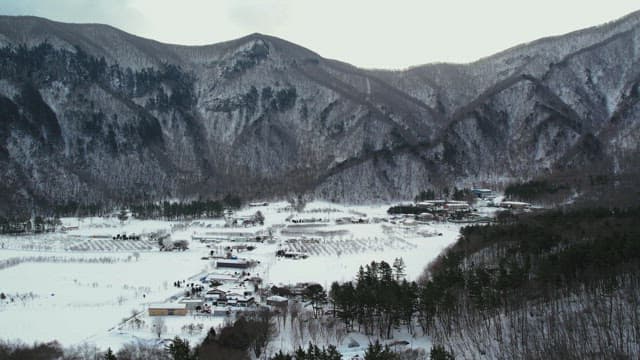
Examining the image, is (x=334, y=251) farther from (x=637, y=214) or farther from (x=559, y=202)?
(x=559, y=202)

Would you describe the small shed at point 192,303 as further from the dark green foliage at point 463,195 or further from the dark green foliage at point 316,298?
the dark green foliage at point 463,195

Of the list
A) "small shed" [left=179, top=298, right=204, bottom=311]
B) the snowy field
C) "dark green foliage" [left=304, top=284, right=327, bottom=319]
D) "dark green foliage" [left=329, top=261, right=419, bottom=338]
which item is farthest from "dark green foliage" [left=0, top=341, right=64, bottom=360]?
"dark green foliage" [left=329, top=261, right=419, bottom=338]

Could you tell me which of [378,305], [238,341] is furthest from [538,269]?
[238,341]

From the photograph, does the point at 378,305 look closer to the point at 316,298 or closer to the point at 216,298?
the point at 316,298

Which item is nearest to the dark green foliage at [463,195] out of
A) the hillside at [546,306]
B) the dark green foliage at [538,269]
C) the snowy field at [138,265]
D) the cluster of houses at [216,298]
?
the snowy field at [138,265]

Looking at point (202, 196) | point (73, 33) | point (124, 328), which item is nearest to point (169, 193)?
point (202, 196)

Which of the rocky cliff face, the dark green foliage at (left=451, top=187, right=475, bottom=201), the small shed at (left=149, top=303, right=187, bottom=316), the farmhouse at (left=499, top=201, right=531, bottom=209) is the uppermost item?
the rocky cliff face

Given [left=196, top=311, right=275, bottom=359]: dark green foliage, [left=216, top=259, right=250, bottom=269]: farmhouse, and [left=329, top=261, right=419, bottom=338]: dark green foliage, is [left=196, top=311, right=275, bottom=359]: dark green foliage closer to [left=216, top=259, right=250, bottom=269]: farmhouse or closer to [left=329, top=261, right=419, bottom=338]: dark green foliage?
[left=329, top=261, right=419, bottom=338]: dark green foliage
